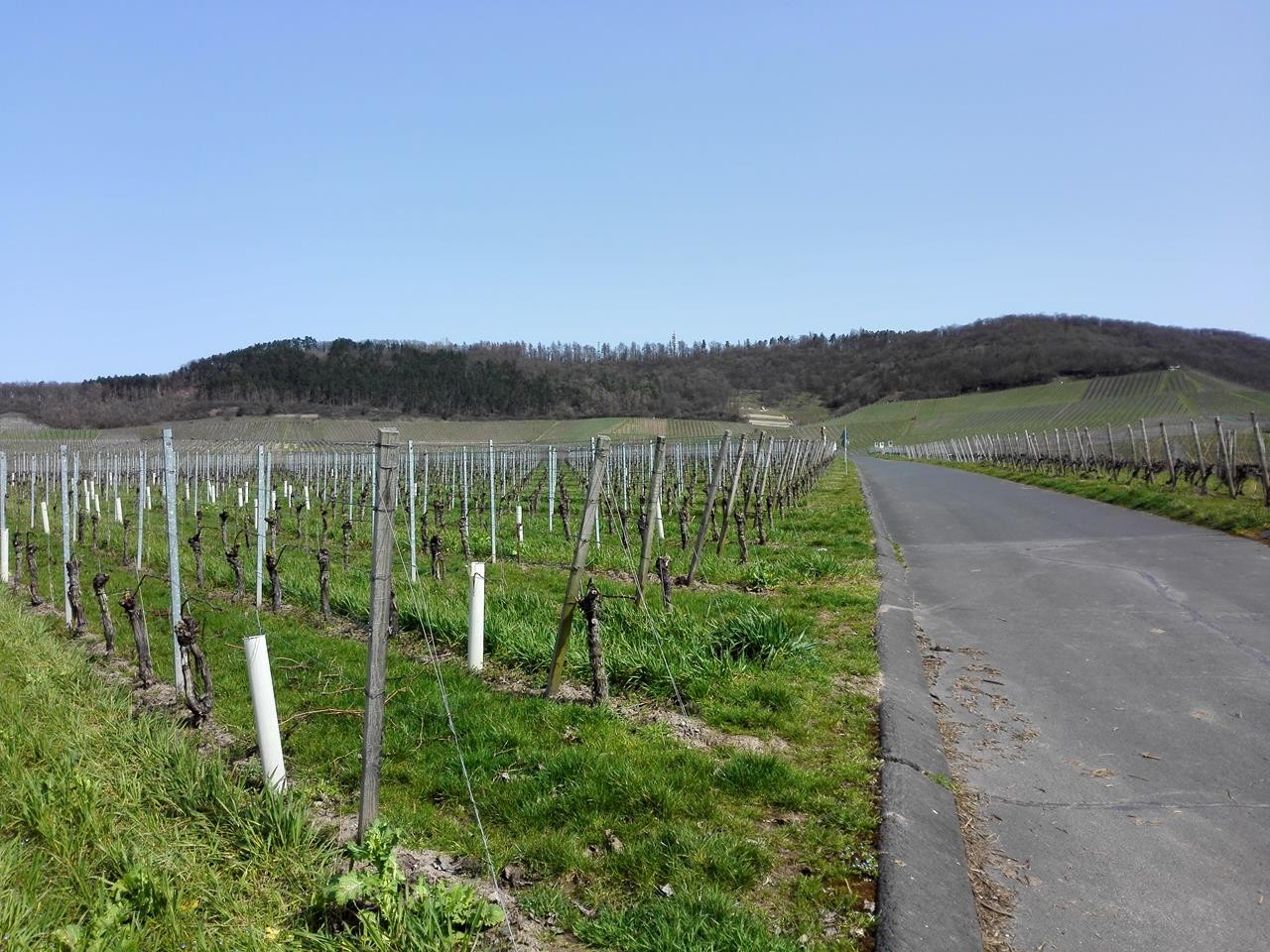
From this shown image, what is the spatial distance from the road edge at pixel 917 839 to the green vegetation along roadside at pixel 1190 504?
974 cm

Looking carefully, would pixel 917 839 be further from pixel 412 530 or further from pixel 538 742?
pixel 412 530

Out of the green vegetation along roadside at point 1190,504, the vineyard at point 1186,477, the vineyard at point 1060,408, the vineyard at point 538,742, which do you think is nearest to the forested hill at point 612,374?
the vineyard at point 1060,408

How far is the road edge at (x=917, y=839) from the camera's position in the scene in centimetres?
308

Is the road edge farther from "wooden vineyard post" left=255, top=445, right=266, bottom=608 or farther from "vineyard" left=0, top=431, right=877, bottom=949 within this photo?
"wooden vineyard post" left=255, top=445, right=266, bottom=608

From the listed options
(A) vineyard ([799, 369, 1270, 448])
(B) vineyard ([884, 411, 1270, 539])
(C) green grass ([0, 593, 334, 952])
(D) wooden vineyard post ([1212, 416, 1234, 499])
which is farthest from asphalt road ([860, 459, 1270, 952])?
(A) vineyard ([799, 369, 1270, 448])

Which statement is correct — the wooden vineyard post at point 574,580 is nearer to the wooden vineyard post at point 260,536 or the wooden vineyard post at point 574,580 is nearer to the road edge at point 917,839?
the road edge at point 917,839

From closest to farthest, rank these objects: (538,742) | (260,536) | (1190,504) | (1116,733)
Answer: (538,742) < (1116,733) < (260,536) < (1190,504)

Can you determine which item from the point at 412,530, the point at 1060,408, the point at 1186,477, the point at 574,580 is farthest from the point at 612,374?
the point at 574,580

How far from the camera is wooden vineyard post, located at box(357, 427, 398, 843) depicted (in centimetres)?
367

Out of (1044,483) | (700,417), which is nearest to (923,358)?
(700,417)

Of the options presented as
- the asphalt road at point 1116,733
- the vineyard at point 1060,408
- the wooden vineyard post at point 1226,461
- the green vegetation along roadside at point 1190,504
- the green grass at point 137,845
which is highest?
the vineyard at point 1060,408

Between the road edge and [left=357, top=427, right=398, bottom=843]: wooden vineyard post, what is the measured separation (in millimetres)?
2013

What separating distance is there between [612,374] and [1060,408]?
61.4 meters

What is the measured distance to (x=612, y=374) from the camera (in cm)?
13175
